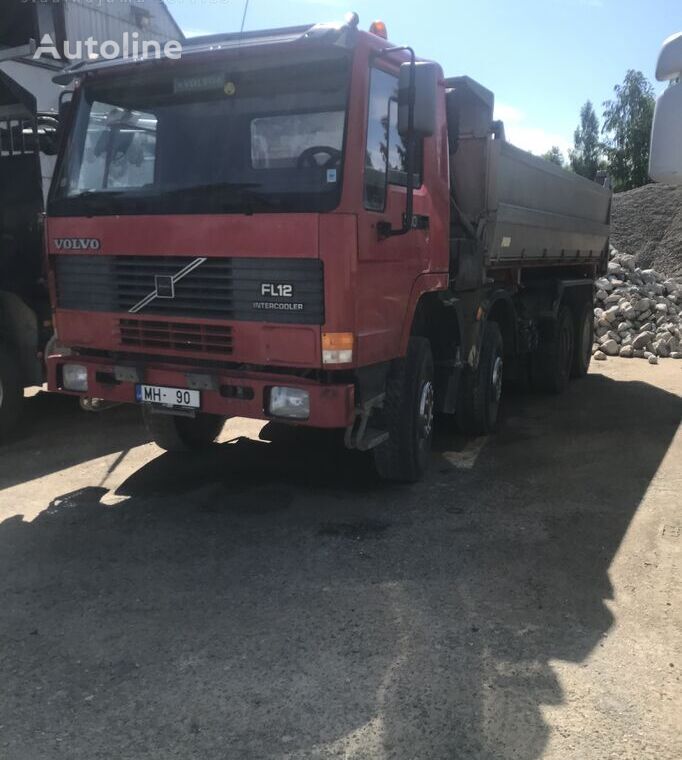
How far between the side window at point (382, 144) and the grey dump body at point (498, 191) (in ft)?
3.51

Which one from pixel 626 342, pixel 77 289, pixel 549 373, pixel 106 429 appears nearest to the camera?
pixel 77 289

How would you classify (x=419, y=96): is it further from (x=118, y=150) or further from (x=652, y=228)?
(x=652, y=228)

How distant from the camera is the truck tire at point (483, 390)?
654 cm

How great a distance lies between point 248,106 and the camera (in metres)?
4.28

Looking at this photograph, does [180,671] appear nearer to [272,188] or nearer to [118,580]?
[118,580]

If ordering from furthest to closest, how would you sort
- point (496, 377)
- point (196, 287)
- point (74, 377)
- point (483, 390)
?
point (496, 377) < point (483, 390) < point (74, 377) < point (196, 287)

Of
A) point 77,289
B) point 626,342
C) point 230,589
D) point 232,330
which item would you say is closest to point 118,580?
point 230,589

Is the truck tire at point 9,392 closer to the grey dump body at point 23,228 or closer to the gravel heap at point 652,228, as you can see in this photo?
the grey dump body at point 23,228

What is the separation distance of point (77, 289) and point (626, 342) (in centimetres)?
947

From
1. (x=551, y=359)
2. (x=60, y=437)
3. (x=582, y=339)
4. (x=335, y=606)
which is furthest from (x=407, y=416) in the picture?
(x=582, y=339)

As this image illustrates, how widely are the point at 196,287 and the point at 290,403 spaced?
89 cm

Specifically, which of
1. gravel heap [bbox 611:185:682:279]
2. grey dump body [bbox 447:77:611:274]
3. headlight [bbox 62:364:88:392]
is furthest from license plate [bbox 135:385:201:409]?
gravel heap [bbox 611:185:682:279]

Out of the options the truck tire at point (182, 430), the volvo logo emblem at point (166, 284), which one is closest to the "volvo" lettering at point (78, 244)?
the volvo logo emblem at point (166, 284)

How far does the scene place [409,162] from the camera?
4379mm
